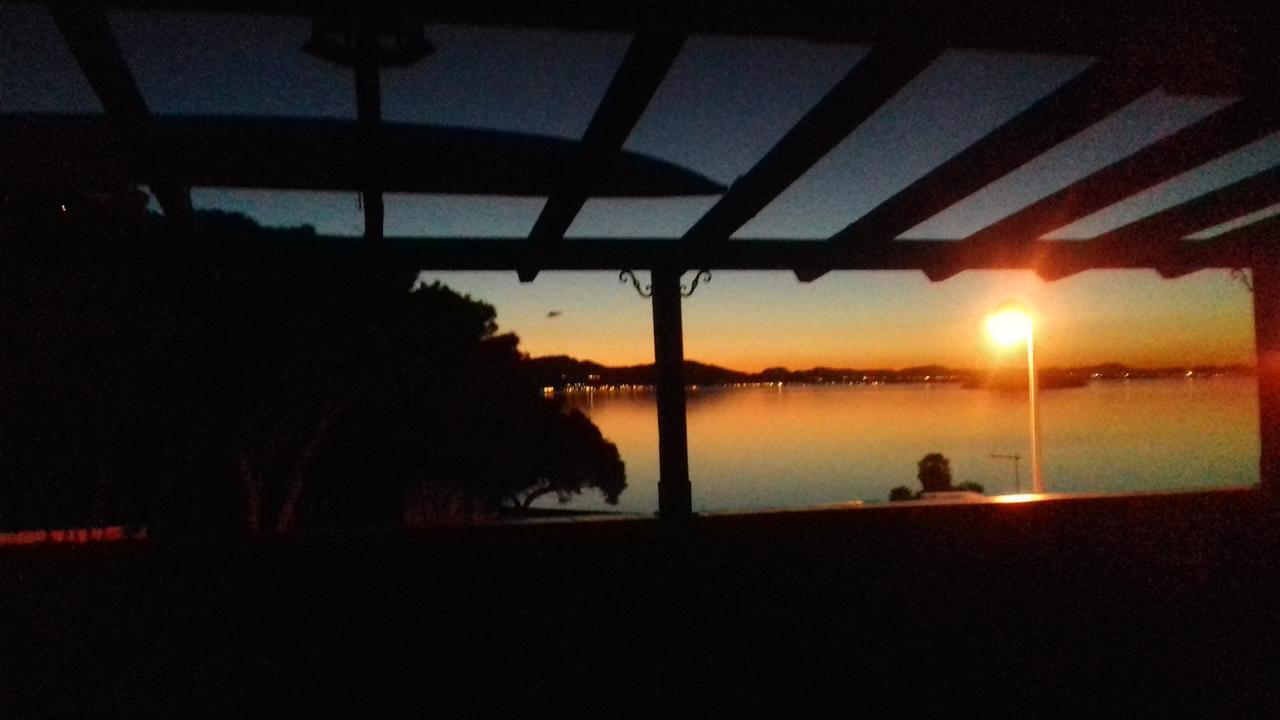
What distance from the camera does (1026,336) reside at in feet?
25.5

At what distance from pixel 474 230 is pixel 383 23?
243 centimetres

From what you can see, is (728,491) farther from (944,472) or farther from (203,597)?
(203,597)

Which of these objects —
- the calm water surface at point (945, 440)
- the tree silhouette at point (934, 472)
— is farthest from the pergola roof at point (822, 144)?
the calm water surface at point (945, 440)

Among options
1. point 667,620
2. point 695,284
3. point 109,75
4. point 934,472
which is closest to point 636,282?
point 695,284

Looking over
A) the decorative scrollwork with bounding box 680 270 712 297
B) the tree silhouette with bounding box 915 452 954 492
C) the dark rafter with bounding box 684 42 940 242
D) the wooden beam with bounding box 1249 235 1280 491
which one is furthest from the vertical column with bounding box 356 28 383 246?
the tree silhouette with bounding box 915 452 954 492

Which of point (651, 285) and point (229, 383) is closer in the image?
point (651, 285)

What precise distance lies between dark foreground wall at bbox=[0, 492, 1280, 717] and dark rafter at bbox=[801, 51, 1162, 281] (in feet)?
4.68

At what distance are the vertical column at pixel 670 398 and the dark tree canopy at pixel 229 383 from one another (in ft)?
4.05

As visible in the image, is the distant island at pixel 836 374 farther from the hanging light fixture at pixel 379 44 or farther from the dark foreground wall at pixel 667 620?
the hanging light fixture at pixel 379 44

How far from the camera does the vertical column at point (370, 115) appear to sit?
2605 mm

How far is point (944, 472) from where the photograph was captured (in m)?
14.1

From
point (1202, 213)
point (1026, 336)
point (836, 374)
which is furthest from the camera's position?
point (836, 374)

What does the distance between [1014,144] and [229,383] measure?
6.83 meters

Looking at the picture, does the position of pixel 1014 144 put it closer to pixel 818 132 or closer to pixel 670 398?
pixel 818 132
